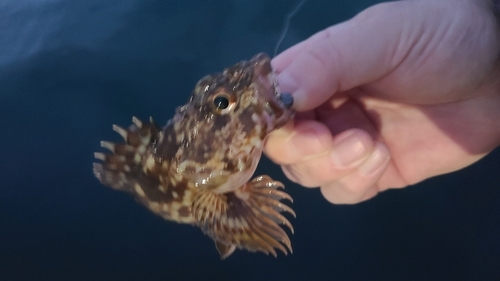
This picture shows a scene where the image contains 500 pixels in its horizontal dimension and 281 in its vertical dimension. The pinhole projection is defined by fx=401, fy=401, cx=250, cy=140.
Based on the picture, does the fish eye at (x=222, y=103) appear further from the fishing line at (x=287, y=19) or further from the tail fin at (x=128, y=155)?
the fishing line at (x=287, y=19)

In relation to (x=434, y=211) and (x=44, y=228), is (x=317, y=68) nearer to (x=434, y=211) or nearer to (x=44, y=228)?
(x=434, y=211)

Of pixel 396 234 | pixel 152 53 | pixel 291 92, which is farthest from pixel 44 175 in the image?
pixel 396 234

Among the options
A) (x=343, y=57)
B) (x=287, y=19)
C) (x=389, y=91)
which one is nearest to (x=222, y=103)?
(x=343, y=57)

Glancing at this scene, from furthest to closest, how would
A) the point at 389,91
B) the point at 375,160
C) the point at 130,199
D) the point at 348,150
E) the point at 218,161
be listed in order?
the point at 130,199 < the point at 389,91 < the point at 375,160 < the point at 348,150 < the point at 218,161

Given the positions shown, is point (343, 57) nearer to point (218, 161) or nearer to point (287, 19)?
point (218, 161)

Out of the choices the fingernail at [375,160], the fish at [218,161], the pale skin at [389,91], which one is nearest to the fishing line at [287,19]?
the pale skin at [389,91]

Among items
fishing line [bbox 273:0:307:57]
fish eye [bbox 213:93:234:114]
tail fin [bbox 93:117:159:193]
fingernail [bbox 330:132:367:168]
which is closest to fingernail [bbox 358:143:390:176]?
fingernail [bbox 330:132:367:168]

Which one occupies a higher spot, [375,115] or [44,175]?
[44,175]
